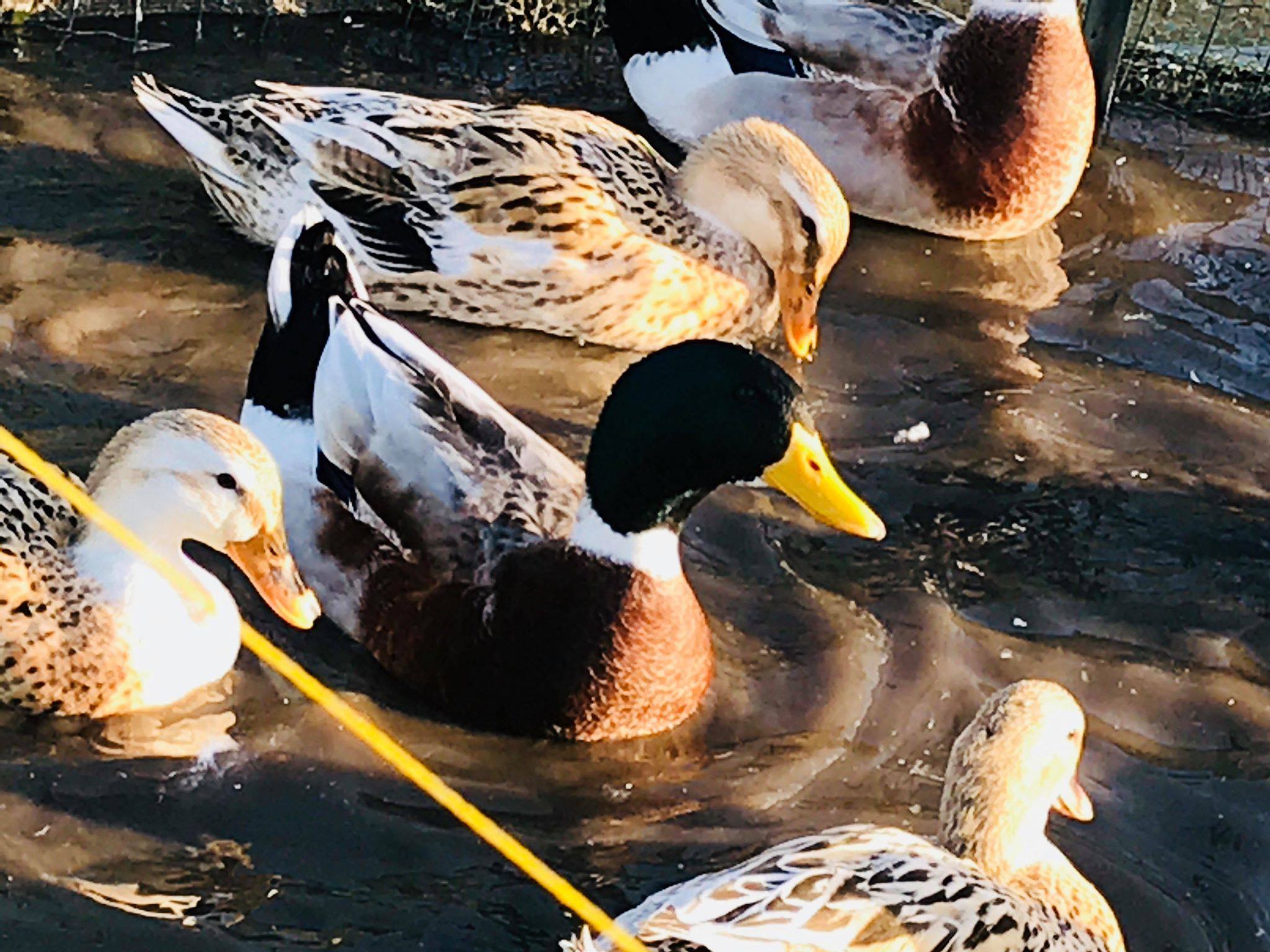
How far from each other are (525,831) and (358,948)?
416 millimetres

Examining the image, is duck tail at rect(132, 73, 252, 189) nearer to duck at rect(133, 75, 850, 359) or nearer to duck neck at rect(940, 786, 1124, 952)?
duck at rect(133, 75, 850, 359)

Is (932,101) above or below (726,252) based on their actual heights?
above

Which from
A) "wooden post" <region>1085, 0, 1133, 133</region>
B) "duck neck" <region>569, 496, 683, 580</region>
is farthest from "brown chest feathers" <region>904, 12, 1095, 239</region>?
"duck neck" <region>569, 496, 683, 580</region>

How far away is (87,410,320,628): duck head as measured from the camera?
3.56m

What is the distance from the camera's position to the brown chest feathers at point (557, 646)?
3.69 m

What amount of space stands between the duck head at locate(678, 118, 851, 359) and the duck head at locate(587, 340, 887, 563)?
51.9 inches

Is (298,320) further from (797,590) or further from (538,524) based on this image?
(797,590)

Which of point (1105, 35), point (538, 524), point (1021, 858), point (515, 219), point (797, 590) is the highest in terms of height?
point (1105, 35)

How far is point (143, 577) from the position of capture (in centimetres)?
367

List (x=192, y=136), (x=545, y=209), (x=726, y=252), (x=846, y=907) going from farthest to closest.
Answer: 1. (x=192, y=136)
2. (x=726, y=252)
3. (x=545, y=209)
4. (x=846, y=907)

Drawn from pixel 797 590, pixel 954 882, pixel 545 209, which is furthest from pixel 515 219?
pixel 954 882

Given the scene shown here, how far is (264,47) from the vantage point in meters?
6.43

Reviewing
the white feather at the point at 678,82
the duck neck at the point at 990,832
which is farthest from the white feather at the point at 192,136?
the duck neck at the point at 990,832

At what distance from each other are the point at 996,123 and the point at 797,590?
2.18m
